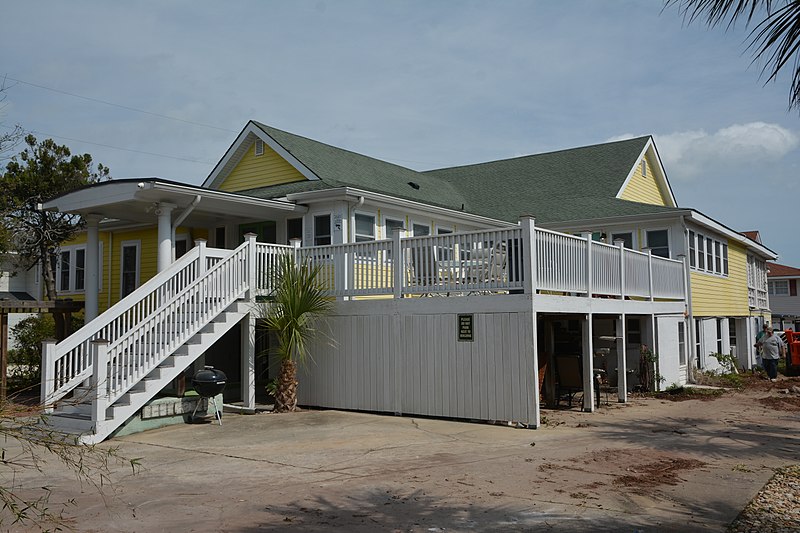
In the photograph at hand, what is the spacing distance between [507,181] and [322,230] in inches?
449

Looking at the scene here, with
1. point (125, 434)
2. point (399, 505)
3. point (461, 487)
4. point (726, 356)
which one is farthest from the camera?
point (726, 356)

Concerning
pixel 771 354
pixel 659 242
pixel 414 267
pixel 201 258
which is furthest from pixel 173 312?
pixel 771 354

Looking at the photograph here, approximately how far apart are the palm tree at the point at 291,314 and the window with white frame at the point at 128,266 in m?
8.67

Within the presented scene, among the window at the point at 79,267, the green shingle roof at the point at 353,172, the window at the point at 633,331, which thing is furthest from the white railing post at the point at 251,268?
the window at the point at 79,267

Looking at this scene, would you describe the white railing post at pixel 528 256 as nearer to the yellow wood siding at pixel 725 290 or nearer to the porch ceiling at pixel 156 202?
the porch ceiling at pixel 156 202

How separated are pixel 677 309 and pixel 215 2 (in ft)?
45.9

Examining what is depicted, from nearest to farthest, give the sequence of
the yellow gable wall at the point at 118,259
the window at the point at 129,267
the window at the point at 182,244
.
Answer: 1. the window at the point at 182,244
2. the yellow gable wall at the point at 118,259
3. the window at the point at 129,267

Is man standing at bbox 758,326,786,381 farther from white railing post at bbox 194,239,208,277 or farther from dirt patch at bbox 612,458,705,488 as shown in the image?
white railing post at bbox 194,239,208,277

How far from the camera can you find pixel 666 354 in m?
18.1

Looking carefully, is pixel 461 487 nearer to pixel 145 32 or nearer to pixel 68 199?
pixel 68 199

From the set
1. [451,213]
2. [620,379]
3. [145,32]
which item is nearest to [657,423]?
[620,379]

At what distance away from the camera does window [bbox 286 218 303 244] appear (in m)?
17.0

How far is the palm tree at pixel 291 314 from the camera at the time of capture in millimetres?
13125

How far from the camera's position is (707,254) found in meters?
22.5
